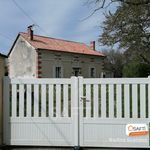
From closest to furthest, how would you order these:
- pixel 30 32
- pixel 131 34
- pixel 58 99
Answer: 1. pixel 58 99
2. pixel 131 34
3. pixel 30 32

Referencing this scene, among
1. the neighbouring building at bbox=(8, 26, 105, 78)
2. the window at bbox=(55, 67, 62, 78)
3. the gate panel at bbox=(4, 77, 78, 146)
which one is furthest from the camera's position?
the window at bbox=(55, 67, 62, 78)

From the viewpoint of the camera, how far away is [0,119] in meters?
9.59

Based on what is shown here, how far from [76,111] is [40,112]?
2.84 ft

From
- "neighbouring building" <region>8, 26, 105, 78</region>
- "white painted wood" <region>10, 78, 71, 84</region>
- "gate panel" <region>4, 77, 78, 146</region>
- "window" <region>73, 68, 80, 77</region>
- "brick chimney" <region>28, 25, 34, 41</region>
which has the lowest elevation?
"gate panel" <region>4, 77, 78, 146</region>

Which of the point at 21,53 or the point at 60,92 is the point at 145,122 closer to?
the point at 60,92

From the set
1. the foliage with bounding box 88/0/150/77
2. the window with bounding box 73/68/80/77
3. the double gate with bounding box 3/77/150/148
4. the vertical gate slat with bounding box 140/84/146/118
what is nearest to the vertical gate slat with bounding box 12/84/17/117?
the double gate with bounding box 3/77/150/148

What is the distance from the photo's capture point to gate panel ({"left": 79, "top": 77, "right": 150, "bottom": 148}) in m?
9.27

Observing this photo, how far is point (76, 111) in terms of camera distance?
941cm

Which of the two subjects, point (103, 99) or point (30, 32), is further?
point (30, 32)

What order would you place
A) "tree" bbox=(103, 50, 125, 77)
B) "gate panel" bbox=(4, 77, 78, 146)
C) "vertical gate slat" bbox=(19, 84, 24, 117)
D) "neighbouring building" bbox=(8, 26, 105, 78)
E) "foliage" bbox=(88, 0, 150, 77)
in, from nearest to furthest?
"gate panel" bbox=(4, 77, 78, 146) < "vertical gate slat" bbox=(19, 84, 24, 117) < "foliage" bbox=(88, 0, 150, 77) < "neighbouring building" bbox=(8, 26, 105, 78) < "tree" bbox=(103, 50, 125, 77)

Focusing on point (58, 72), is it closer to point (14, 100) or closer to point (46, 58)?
point (46, 58)

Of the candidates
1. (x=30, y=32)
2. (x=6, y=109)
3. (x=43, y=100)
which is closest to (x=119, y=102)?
(x=43, y=100)

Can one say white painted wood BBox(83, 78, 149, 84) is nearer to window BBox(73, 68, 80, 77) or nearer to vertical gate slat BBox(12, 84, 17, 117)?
vertical gate slat BBox(12, 84, 17, 117)

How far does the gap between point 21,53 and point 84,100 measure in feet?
106
